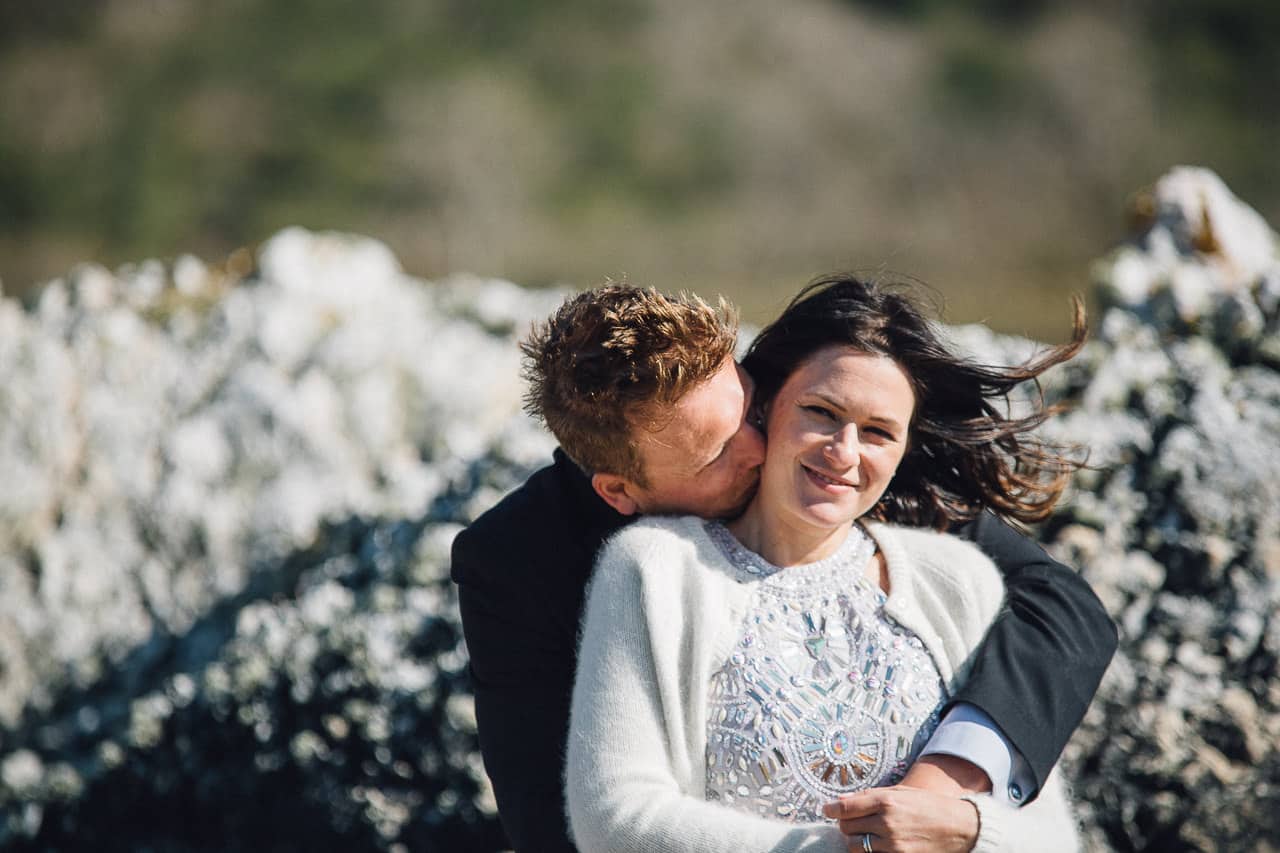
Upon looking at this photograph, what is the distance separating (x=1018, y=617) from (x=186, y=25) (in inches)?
748

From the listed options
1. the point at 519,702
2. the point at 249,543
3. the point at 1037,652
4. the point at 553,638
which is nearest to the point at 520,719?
the point at 519,702

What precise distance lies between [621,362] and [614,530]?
479 millimetres

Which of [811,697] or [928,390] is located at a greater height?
[928,390]

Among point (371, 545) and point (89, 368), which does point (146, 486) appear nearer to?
point (89, 368)

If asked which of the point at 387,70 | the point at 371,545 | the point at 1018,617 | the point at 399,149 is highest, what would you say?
the point at 387,70

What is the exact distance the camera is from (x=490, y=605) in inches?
101

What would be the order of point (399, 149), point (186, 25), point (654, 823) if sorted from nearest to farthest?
point (654, 823) < point (399, 149) < point (186, 25)

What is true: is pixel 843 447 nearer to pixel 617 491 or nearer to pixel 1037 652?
pixel 617 491

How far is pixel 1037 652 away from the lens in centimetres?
244

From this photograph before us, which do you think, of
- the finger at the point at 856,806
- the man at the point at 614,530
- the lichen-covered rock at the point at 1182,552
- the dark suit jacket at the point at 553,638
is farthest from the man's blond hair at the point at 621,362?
the lichen-covered rock at the point at 1182,552

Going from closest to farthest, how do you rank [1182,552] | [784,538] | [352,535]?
1. [784,538]
2. [1182,552]
3. [352,535]

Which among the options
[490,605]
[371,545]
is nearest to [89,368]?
[371,545]

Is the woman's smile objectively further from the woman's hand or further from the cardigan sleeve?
the woman's hand

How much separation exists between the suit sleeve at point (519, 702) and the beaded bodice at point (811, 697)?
1.23ft
